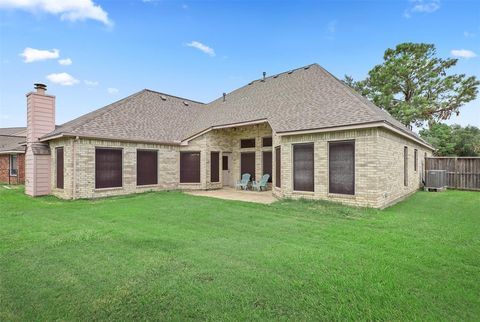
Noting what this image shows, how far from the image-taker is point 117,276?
11.6ft

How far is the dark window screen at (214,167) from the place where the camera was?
14516 mm

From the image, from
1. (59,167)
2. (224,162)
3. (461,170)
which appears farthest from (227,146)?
(461,170)

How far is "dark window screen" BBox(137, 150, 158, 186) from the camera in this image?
41.9 ft

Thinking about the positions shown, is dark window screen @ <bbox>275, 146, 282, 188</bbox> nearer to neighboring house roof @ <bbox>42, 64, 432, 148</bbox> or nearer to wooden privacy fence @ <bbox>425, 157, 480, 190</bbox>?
neighboring house roof @ <bbox>42, 64, 432, 148</bbox>

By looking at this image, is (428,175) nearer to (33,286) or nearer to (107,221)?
(107,221)

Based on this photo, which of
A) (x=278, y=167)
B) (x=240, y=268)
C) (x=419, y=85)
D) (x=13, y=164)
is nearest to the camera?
(x=240, y=268)

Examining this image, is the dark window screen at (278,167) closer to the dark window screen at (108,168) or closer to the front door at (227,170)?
the front door at (227,170)

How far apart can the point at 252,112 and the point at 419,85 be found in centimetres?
2008

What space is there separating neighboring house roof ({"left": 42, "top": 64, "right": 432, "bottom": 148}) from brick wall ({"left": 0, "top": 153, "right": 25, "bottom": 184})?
8.12 metres

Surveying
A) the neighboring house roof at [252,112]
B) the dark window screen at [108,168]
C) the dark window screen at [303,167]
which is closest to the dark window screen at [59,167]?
the neighboring house roof at [252,112]

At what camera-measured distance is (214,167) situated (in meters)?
14.7

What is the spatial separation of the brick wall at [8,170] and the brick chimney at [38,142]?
763 centimetres

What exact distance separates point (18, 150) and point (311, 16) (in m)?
20.8

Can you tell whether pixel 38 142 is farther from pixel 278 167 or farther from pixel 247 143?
pixel 278 167
